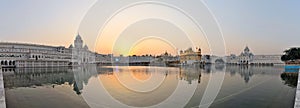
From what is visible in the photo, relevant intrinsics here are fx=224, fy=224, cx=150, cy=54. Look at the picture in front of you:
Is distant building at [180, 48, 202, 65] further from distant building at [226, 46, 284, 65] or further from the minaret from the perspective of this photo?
the minaret

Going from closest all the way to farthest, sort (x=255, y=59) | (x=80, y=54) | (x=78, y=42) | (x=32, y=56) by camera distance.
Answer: (x=32, y=56), (x=80, y=54), (x=78, y=42), (x=255, y=59)

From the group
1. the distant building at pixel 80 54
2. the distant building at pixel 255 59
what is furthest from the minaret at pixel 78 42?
the distant building at pixel 255 59

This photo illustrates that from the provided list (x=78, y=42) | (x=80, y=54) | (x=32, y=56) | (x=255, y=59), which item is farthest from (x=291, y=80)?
(x=255, y=59)

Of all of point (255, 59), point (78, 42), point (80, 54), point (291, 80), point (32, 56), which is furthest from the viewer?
point (255, 59)

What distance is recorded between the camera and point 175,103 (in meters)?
16.1

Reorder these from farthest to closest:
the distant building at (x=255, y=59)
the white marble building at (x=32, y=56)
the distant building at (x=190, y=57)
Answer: the distant building at (x=255, y=59) < the distant building at (x=190, y=57) < the white marble building at (x=32, y=56)

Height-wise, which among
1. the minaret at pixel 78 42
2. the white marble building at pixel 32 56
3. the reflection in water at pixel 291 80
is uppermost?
the minaret at pixel 78 42

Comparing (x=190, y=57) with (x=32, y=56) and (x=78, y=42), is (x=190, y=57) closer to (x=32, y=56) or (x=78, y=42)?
(x=78, y=42)

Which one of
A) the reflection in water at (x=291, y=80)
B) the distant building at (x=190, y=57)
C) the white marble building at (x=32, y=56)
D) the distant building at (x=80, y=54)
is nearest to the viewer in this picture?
the reflection in water at (x=291, y=80)

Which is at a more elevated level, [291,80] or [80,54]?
[80,54]

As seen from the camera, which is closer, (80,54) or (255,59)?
(80,54)

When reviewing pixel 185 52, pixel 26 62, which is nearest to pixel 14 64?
pixel 26 62

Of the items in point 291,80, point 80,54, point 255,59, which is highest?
point 80,54

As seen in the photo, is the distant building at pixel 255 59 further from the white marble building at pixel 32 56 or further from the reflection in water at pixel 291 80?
the reflection in water at pixel 291 80
